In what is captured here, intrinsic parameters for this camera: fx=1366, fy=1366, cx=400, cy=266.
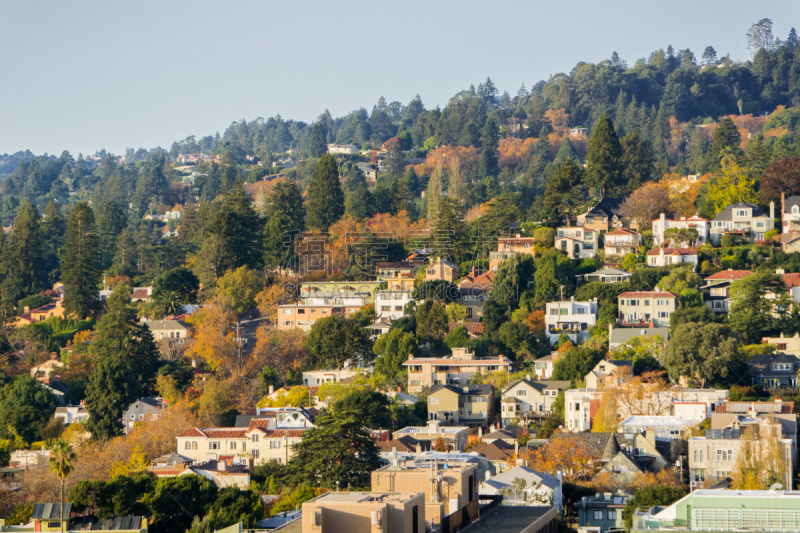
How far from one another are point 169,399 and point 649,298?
66.6ft

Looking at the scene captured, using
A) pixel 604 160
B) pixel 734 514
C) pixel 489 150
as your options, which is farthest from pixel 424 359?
pixel 489 150

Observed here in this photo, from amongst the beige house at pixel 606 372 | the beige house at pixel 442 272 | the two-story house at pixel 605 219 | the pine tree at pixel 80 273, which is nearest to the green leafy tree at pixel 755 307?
the beige house at pixel 606 372

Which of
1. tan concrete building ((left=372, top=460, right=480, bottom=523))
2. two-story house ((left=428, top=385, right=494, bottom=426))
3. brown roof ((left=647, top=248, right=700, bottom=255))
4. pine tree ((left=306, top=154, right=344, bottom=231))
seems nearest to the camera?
tan concrete building ((left=372, top=460, right=480, bottom=523))

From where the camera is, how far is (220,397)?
55438mm

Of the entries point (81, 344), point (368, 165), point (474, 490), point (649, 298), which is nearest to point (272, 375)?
point (81, 344)

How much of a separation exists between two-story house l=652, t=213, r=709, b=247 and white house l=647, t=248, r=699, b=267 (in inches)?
34.4

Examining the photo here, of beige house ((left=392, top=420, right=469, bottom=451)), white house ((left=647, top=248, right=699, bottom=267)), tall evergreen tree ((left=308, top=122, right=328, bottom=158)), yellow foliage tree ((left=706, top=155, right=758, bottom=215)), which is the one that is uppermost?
tall evergreen tree ((left=308, top=122, right=328, bottom=158))

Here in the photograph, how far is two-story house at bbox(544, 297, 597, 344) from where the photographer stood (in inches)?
→ 2264

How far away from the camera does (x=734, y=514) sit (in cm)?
2294

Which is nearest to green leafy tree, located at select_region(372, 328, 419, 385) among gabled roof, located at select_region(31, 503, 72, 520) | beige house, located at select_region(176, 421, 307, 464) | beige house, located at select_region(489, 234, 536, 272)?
beige house, located at select_region(489, 234, 536, 272)

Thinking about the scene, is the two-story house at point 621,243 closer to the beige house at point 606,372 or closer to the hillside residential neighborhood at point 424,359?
A: the hillside residential neighborhood at point 424,359

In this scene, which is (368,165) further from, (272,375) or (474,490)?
(474,490)

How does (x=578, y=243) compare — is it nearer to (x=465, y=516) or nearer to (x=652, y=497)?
(x=652, y=497)

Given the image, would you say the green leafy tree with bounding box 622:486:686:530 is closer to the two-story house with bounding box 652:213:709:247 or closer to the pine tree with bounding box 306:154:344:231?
the two-story house with bounding box 652:213:709:247
